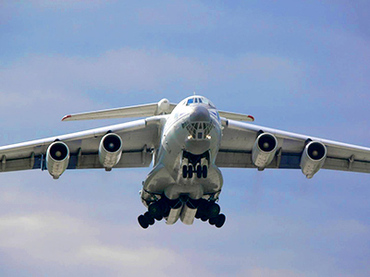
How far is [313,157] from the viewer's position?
2412 centimetres

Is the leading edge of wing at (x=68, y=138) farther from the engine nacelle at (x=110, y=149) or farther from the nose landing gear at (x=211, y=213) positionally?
the nose landing gear at (x=211, y=213)

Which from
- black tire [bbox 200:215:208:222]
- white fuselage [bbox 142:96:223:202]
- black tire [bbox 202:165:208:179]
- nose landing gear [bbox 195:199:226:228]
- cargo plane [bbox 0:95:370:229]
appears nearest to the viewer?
white fuselage [bbox 142:96:223:202]

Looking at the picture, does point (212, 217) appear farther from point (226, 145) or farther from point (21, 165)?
point (21, 165)

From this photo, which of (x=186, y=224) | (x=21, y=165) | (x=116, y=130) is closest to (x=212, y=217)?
(x=186, y=224)

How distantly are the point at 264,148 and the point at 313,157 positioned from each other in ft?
5.08

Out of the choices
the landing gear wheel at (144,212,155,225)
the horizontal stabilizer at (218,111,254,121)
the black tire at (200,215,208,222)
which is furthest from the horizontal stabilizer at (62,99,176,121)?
the black tire at (200,215,208,222)

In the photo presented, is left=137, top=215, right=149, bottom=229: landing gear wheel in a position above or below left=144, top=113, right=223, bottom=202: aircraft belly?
below

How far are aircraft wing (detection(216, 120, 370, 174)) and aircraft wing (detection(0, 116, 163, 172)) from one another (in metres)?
2.23

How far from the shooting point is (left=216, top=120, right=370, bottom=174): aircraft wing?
24641 mm

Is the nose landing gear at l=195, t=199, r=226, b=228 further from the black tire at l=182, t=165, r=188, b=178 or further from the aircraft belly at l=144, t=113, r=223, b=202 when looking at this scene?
the black tire at l=182, t=165, r=188, b=178

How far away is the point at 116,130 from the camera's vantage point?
2395 centimetres

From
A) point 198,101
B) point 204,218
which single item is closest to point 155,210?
point 204,218

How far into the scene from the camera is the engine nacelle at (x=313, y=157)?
24016mm

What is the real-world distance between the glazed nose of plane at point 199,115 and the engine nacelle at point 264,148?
2.51 m
